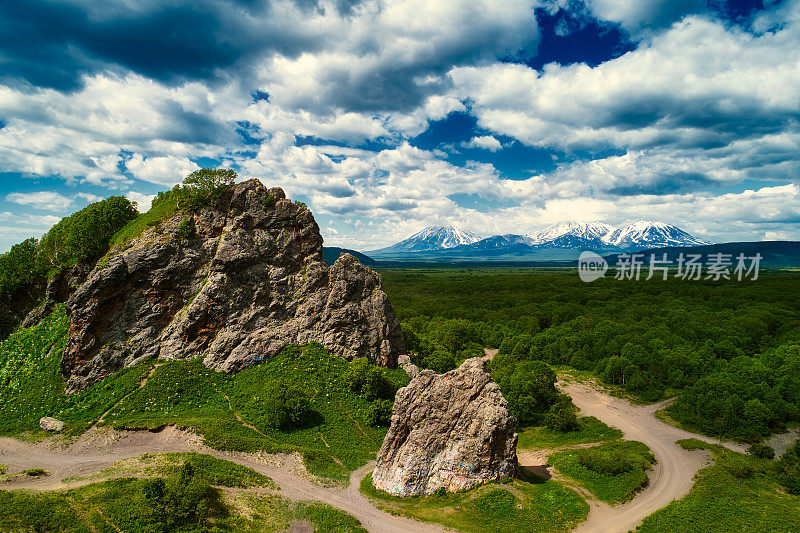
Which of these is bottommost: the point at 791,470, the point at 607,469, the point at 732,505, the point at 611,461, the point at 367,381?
the point at 791,470

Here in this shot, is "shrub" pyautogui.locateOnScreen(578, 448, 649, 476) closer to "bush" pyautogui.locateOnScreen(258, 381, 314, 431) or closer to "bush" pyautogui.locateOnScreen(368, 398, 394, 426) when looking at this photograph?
"bush" pyautogui.locateOnScreen(368, 398, 394, 426)

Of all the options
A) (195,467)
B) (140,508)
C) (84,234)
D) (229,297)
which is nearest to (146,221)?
(84,234)

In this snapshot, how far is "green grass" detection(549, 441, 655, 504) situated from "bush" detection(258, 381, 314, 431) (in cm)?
3126

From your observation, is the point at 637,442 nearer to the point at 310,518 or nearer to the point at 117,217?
the point at 310,518

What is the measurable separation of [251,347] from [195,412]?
10418 millimetres

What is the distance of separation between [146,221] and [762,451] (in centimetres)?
9125

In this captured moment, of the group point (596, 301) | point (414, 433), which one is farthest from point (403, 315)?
point (414, 433)

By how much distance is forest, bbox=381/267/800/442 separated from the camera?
60.5m

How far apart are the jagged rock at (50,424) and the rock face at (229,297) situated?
5.00m

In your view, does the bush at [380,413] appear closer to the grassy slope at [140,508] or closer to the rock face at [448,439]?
the rock face at [448,439]

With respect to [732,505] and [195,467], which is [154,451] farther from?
[732,505]

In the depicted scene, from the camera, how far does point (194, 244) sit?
54938 mm

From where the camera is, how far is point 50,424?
40.6 meters

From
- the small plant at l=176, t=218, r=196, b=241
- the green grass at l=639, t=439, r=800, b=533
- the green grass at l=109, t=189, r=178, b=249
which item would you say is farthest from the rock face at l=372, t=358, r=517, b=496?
the green grass at l=109, t=189, r=178, b=249
